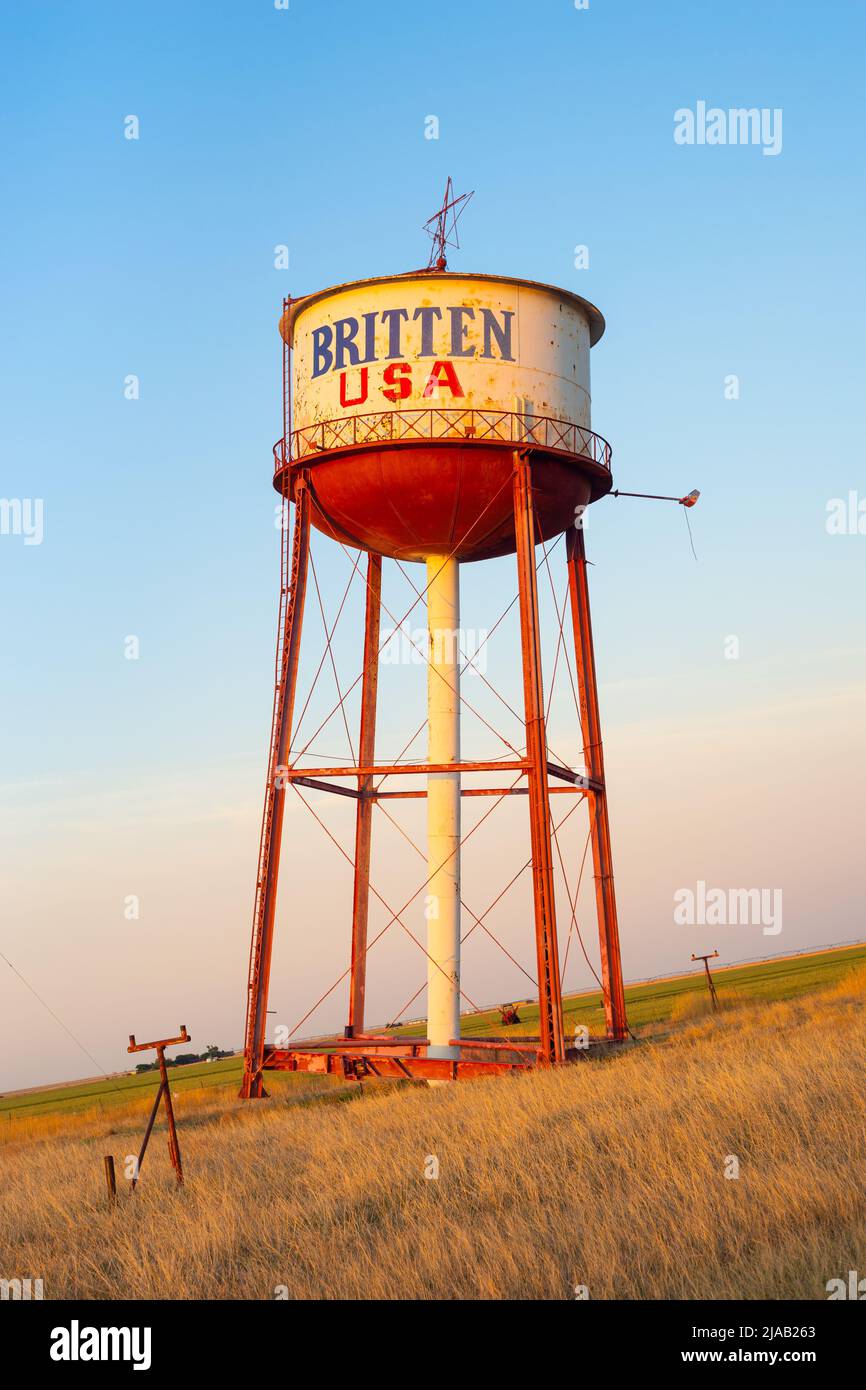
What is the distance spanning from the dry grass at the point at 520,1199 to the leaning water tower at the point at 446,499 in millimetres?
4833

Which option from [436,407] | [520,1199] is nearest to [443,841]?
[436,407]

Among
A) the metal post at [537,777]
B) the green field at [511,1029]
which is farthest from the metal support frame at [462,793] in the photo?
the green field at [511,1029]

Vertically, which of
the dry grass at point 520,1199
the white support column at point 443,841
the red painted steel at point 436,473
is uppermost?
the red painted steel at point 436,473

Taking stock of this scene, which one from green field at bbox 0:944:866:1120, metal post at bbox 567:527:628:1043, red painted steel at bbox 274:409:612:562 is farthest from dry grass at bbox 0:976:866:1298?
green field at bbox 0:944:866:1120

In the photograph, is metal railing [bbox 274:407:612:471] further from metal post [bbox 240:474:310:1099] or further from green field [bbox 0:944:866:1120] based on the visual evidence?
green field [bbox 0:944:866:1120]

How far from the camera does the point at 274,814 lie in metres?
22.3

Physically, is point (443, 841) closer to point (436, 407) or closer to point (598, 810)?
point (598, 810)

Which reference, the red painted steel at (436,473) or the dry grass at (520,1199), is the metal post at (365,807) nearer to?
the red painted steel at (436,473)

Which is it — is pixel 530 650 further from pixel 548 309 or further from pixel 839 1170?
pixel 839 1170

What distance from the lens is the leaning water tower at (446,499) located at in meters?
21.5

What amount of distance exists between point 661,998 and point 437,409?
852 inches

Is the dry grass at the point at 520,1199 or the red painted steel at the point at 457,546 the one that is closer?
the dry grass at the point at 520,1199

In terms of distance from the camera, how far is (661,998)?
124ft
